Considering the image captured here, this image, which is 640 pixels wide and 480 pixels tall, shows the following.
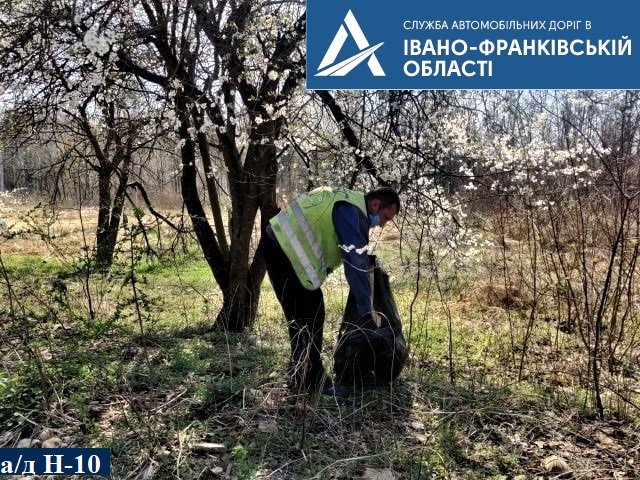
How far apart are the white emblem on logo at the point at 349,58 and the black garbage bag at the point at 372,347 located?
2.00 m

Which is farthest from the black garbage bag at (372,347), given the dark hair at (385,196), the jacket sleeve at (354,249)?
the dark hair at (385,196)

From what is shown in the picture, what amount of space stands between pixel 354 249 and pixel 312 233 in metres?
0.35

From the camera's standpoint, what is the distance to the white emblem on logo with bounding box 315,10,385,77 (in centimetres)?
454

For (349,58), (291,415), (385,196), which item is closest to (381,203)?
(385,196)

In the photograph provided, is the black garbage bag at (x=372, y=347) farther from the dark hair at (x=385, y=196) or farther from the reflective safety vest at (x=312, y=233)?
the dark hair at (x=385, y=196)

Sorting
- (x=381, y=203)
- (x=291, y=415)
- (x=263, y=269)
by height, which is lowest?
(x=291, y=415)

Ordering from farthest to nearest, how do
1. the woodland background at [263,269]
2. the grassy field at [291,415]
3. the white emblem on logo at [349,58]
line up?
the white emblem on logo at [349,58]
the woodland background at [263,269]
the grassy field at [291,415]

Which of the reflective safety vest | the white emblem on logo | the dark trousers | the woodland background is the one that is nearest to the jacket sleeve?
the reflective safety vest

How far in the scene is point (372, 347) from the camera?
11.4 feet

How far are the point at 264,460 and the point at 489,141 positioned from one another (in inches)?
144

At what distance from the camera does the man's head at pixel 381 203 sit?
339 cm

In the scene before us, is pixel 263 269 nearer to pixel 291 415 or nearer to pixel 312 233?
pixel 312 233

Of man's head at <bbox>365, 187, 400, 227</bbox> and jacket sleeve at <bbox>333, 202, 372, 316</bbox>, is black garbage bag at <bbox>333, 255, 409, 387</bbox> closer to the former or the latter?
jacket sleeve at <bbox>333, 202, 372, 316</bbox>

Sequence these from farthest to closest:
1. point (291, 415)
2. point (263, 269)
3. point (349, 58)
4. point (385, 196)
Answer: point (263, 269)
point (349, 58)
point (385, 196)
point (291, 415)
